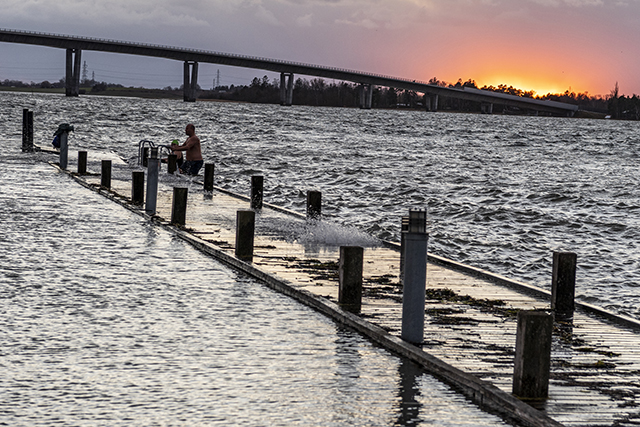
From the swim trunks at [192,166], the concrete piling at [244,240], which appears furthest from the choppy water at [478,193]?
the concrete piling at [244,240]

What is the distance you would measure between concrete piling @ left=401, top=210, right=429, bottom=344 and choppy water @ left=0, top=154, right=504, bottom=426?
16.0 inches

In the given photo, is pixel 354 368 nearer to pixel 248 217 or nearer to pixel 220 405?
pixel 220 405

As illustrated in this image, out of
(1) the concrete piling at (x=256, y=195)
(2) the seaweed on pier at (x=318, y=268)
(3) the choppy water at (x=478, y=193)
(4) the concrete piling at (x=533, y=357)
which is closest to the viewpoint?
(4) the concrete piling at (x=533, y=357)

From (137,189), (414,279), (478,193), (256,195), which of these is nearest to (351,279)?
(414,279)

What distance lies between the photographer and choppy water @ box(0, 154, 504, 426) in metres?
6.06

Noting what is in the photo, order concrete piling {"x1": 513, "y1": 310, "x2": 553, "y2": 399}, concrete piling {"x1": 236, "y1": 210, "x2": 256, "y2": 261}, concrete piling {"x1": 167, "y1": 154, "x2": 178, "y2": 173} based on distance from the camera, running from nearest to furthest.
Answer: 1. concrete piling {"x1": 513, "y1": 310, "x2": 553, "y2": 399}
2. concrete piling {"x1": 236, "y1": 210, "x2": 256, "y2": 261}
3. concrete piling {"x1": 167, "y1": 154, "x2": 178, "y2": 173}

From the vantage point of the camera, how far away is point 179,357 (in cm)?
749

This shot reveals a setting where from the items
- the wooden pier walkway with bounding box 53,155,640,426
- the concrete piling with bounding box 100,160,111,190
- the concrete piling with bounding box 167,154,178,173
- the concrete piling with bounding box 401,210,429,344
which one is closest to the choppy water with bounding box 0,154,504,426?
the concrete piling with bounding box 401,210,429,344

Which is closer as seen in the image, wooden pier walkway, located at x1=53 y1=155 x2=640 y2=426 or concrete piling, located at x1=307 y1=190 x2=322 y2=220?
wooden pier walkway, located at x1=53 y1=155 x2=640 y2=426

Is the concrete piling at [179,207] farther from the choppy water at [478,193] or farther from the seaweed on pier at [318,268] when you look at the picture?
the choppy water at [478,193]

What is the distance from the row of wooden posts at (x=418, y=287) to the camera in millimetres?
6523

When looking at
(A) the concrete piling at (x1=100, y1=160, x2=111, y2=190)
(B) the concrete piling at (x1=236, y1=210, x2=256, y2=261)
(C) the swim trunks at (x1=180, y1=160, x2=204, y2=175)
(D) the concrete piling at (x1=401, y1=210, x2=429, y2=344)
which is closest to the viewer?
(D) the concrete piling at (x1=401, y1=210, x2=429, y2=344)

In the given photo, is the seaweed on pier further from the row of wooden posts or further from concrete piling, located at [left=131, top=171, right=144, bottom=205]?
concrete piling, located at [left=131, top=171, right=144, bottom=205]

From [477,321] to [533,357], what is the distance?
2.72 meters
